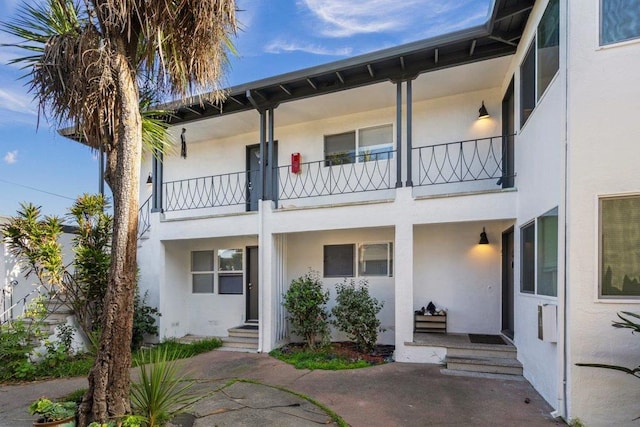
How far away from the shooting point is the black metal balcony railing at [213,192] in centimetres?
966

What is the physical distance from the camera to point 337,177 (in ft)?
28.4

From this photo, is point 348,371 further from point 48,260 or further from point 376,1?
point 376,1

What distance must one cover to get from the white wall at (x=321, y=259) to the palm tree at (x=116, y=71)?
4942mm

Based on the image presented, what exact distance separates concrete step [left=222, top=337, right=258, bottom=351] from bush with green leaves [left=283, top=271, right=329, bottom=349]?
121 centimetres

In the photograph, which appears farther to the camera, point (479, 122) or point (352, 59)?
point (479, 122)

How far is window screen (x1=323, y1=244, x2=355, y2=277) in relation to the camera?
8.36 m

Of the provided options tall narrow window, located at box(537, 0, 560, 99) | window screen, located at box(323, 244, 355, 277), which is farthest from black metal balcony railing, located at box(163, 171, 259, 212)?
tall narrow window, located at box(537, 0, 560, 99)

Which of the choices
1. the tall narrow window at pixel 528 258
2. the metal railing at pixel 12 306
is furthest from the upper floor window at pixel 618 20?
the metal railing at pixel 12 306

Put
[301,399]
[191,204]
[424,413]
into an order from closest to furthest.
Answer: [424,413]
[301,399]
[191,204]

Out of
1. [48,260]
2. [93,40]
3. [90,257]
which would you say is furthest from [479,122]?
[48,260]

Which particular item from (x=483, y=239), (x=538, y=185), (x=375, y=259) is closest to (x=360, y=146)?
(x=375, y=259)

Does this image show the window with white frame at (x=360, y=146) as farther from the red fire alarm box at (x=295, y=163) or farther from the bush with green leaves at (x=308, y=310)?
the bush with green leaves at (x=308, y=310)

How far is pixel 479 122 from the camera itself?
7414 mm

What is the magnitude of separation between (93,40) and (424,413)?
6.03 metres
